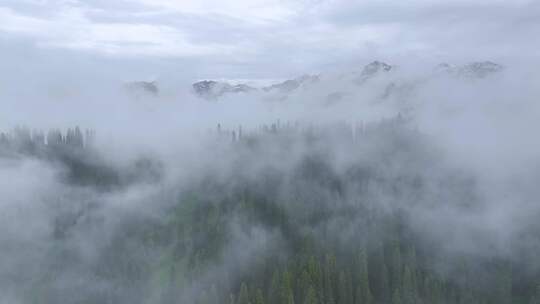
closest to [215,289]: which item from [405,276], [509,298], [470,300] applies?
[405,276]

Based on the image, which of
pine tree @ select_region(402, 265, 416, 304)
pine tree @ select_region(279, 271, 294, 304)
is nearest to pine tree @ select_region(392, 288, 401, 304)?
pine tree @ select_region(402, 265, 416, 304)

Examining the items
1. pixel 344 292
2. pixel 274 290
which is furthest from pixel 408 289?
pixel 274 290

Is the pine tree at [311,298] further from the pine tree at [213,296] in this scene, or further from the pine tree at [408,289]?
the pine tree at [213,296]

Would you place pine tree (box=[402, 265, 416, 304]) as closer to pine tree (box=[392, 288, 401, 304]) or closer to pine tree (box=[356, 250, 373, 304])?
pine tree (box=[392, 288, 401, 304])

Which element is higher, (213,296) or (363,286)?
(363,286)

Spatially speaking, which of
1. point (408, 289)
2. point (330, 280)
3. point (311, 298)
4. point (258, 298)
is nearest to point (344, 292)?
point (330, 280)

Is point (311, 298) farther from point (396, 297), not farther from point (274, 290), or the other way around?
point (396, 297)

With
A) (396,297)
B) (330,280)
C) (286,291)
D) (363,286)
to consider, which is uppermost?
(286,291)

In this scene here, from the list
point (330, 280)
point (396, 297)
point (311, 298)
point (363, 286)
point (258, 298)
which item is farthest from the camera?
point (330, 280)

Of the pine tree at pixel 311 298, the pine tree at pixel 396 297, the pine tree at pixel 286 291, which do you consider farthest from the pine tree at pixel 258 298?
the pine tree at pixel 396 297

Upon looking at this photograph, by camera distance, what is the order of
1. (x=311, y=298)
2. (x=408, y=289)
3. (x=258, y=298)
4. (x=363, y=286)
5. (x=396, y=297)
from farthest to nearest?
(x=363, y=286)
(x=408, y=289)
(x=396, y=297)
(x=258, y=298)
(x=311, y=298)

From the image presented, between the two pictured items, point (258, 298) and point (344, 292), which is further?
point (344, 292)
